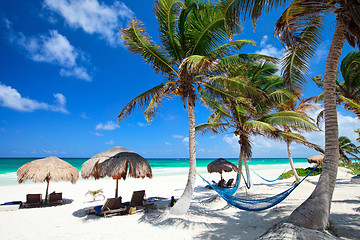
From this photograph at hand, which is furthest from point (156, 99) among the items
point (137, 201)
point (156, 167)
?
point (156, 167)

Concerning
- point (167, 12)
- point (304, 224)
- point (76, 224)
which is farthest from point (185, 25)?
point (76, 224)

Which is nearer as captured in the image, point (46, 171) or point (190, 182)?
point (190, 182)

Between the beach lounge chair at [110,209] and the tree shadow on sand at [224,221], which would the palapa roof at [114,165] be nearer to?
the beach lounge chair at [110,209]

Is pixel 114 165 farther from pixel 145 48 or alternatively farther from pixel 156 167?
pixel 156 167

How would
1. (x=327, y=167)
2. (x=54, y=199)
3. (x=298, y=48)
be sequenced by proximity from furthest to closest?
(x=54, y=199)
(x=298, y=48)
(x=327, y=167)

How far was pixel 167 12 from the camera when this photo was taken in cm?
498

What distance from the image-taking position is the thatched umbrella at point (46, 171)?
6.64 m

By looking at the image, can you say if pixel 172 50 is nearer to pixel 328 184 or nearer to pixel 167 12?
pixel 167 12

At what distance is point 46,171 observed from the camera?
6.80 m

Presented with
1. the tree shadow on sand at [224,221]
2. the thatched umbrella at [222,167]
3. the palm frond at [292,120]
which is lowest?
the tree shadow on sand at [224,221]

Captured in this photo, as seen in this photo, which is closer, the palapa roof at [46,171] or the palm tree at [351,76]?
the palm tree at [351,76]

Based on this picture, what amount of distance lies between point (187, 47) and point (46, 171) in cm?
619

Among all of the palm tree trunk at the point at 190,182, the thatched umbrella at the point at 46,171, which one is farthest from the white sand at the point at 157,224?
the thatched umbrella at the point at 46,171

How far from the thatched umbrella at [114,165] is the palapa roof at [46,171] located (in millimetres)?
1693
